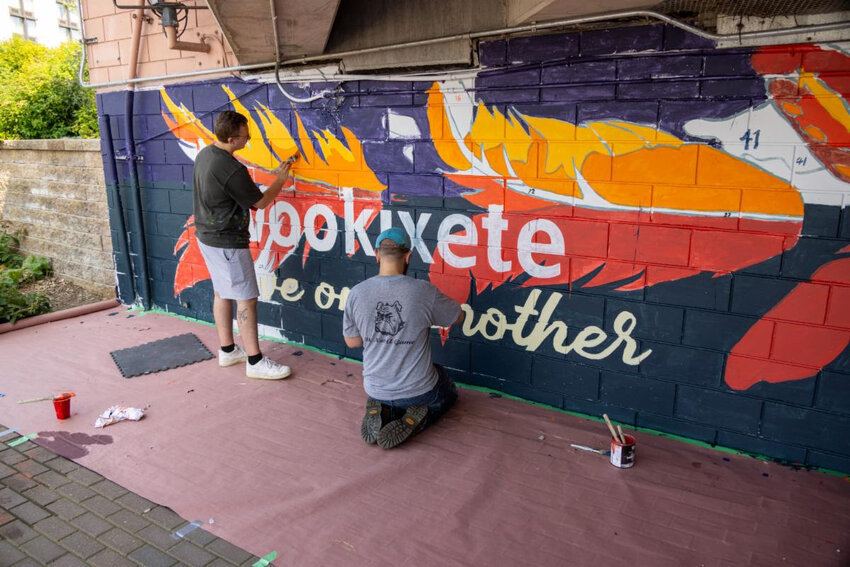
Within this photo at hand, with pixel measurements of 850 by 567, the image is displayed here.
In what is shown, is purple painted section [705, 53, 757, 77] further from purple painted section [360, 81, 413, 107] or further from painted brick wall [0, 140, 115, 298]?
painted brick wall [0, 140, 115, 298]

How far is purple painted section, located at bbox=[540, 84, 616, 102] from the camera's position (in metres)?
3.54

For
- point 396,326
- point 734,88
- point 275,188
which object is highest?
point 734,88

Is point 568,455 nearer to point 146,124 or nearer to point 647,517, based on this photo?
point 647,517

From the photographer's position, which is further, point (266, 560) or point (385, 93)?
point (385, 93)

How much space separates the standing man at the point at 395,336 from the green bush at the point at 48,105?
308 inches

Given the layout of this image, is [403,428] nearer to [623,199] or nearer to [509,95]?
[623,199]

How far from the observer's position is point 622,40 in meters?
3.44

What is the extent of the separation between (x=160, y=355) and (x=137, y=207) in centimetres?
180

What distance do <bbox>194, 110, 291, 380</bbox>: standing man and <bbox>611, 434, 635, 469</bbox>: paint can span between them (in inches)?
99.3

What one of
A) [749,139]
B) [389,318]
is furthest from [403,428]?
[749,139]

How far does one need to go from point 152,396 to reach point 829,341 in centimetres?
432

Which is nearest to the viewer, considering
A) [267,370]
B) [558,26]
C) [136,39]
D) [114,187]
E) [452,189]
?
[558,26]

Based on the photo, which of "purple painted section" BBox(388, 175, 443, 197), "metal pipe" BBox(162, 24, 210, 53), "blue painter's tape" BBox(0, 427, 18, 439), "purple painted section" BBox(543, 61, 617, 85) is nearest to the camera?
"purple painted section" BBox(543, 61, 617, 85)

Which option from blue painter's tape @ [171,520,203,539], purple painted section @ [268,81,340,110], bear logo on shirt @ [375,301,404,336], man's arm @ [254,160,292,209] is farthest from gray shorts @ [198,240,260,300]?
blue painter's tape @ [171,520,203,539]
